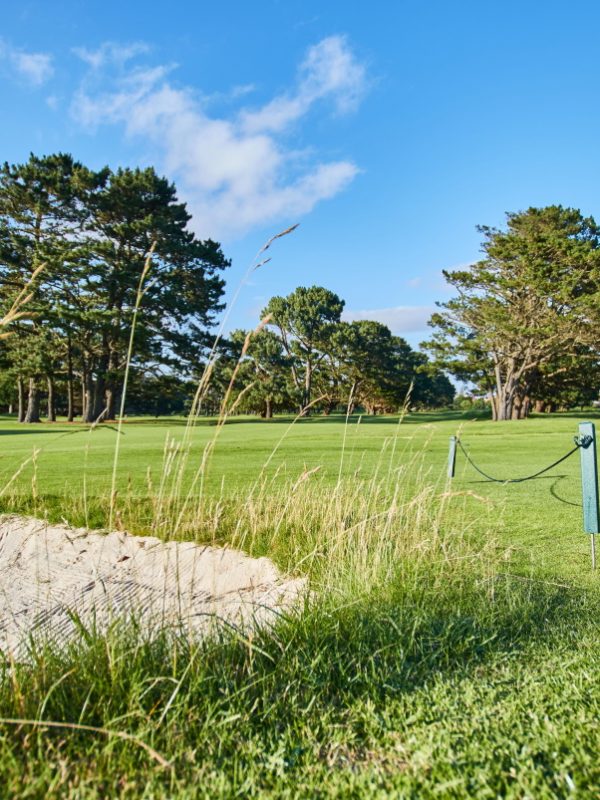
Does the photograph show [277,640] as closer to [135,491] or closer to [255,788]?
[255,788]

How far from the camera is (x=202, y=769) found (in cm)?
157

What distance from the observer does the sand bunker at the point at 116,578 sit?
3238mm

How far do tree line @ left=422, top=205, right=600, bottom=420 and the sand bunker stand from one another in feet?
81.0

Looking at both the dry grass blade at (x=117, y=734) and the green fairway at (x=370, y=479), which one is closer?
the dry grass blade at (x=117, y=734)

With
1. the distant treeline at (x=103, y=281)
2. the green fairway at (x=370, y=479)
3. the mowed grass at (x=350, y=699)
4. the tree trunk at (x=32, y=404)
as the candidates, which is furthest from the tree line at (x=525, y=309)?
the mowed grass at (x=350, y=699)

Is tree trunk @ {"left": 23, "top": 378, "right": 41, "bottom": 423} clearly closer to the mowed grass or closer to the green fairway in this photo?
the green fairway

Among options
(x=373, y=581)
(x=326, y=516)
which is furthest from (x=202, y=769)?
(x=326, y=516)

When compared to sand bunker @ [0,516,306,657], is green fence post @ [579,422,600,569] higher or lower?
higher

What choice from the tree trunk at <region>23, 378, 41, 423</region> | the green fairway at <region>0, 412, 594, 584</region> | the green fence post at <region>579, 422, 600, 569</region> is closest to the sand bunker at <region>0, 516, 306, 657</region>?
the green fairway at <region>0, 412, 594, 584</region>

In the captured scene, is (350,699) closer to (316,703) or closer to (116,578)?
(316,703)

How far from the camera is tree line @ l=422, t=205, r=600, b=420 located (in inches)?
1099

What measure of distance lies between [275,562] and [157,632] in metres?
1.61

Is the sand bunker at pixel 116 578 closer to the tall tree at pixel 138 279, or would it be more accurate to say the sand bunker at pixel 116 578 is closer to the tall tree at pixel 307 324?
the tall tree at pixel 138 279

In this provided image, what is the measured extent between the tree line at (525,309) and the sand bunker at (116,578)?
2469cm
